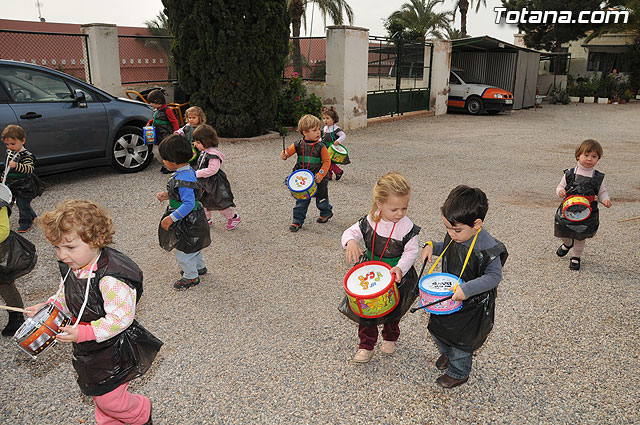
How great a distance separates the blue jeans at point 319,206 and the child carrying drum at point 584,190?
2613mm

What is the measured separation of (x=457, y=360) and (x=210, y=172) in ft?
10.8

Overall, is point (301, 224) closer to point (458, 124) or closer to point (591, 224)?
point (591, 224)

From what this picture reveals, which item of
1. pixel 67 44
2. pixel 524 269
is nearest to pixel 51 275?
pixel 524 269

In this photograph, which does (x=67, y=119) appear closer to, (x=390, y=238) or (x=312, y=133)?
(x=312, y=133)

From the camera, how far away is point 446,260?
299cm

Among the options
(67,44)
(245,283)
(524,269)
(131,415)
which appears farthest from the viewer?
(67,44)

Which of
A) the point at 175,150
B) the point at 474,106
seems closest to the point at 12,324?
the point at 175,150

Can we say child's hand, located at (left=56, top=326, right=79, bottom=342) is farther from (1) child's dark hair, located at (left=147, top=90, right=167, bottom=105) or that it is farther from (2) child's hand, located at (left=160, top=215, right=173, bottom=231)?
(1) child's dark hair, located at (left=147, top=90, right=167, bottom=105)

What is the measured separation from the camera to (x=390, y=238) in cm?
309

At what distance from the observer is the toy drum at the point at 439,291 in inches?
106

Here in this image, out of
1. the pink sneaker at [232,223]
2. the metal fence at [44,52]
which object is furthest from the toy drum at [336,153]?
the metal fence at [44,52]

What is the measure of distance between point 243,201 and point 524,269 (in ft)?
12.9

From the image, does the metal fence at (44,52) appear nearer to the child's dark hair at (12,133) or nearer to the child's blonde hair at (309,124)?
the child's dark hair at (12,133)

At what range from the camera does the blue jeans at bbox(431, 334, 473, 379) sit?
3035mm
